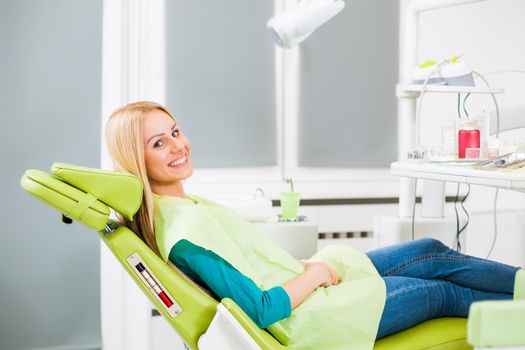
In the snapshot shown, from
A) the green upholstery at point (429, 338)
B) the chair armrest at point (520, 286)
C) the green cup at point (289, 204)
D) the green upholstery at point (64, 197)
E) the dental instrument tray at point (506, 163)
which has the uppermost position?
the dental instrument tray at point (506, 163)

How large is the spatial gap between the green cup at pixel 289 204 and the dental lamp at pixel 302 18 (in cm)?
60

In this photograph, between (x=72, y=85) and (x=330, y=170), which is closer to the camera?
(x=72, y=85)

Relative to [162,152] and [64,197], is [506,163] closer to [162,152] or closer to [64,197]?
[162,152]

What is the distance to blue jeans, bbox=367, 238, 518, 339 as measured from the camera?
1.41 metres

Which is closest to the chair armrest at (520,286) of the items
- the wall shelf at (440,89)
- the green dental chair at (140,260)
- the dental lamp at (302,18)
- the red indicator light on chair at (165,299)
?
the green dental chair at (140,260)

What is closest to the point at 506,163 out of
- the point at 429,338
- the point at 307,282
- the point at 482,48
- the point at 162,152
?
the point at 429,338

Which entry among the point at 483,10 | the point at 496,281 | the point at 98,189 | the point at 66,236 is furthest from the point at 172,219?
the point at 483,10

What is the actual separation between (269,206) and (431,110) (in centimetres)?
104

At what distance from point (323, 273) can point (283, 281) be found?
10 cm

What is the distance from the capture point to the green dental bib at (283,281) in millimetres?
1281

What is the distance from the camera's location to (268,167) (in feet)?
8.62

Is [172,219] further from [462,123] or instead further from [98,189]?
[462,123]

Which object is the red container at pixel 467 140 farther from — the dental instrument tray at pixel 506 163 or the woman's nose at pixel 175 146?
the woman's nose at pixel 175 146

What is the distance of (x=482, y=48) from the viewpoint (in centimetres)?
276
